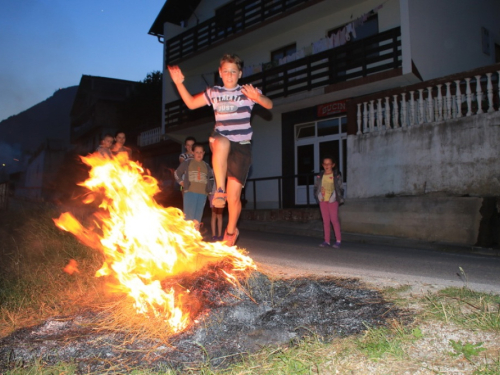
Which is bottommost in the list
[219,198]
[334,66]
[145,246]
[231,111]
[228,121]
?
[145,246]

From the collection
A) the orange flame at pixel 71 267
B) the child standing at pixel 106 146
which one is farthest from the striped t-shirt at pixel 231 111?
the child standing at pixel 106 146

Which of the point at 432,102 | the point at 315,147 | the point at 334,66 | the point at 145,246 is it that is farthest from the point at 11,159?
the point at 145,246

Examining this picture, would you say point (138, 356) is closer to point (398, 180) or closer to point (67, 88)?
point (398, 180)

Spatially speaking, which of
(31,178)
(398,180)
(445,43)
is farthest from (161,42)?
(31,178)

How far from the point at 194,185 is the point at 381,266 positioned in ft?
10.1

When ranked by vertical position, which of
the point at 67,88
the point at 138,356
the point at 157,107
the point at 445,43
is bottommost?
the point at 138,356

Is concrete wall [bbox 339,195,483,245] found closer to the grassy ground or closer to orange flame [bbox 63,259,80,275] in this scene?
the grassy ground

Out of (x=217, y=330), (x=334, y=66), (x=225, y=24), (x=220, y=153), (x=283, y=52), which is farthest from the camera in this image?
(x=225, y=24)

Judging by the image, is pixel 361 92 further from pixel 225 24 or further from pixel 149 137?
pixel 149 137

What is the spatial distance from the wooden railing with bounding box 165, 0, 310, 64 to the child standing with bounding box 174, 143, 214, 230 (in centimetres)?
1131

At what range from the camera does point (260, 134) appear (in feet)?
57.6

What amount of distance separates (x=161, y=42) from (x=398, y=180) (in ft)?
59.2

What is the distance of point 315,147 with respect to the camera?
15586 mm

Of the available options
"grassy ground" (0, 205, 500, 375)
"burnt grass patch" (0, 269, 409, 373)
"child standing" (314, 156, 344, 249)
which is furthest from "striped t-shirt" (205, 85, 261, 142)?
"child standing" (314, 156, 344, 249)
